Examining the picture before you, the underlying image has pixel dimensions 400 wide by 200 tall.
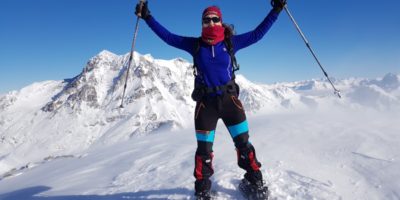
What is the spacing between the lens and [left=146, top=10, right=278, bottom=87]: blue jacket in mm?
A: 6730

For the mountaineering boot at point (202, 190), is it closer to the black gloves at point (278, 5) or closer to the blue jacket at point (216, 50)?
the blue jacket at point (216, 50)

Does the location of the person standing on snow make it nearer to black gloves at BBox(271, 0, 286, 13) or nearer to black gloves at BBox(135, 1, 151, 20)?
black gloves at BBox(271, 0, 286, 13)

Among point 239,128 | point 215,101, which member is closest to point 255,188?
point 239,128

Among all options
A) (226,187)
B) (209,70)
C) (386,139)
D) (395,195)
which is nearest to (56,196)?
(226,187)

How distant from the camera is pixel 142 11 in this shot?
7.70 meters

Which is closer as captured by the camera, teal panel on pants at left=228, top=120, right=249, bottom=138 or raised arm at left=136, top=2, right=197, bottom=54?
teal panel on pants at left=228, top=120, right=249, bottom=138

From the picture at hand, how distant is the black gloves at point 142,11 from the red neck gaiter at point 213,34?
1.73 meters

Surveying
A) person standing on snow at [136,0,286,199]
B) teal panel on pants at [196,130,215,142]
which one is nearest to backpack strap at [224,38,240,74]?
person standing on snow at [136,0,286,199]

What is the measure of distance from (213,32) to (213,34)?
1.7 inches

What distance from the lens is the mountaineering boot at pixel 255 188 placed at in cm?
657

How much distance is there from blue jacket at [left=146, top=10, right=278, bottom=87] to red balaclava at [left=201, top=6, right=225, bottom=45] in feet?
0.36

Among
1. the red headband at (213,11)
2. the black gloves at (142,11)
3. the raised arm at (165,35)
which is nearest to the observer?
the red headband at (213,11)

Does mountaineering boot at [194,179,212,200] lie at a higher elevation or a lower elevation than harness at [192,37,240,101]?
lower

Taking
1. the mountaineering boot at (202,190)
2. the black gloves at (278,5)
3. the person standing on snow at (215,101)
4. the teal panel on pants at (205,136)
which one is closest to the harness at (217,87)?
the person standing on snow at (215,101)
